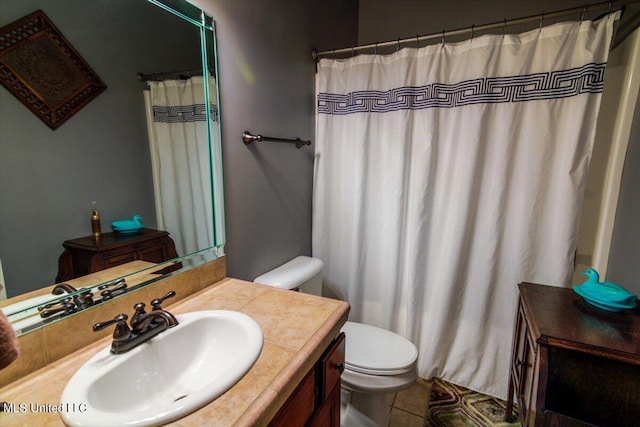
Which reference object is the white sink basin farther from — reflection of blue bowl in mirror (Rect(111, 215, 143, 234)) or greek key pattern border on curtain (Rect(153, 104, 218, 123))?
greek key pattern border on curtain (Rect(153, 104, 218, 123))

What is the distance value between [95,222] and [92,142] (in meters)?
0.22

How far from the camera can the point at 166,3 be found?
3.39 feet

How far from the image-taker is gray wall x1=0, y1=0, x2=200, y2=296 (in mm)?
702

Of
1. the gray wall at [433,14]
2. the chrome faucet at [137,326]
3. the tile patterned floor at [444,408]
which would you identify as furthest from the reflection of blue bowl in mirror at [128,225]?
the gray wall at [433,14]

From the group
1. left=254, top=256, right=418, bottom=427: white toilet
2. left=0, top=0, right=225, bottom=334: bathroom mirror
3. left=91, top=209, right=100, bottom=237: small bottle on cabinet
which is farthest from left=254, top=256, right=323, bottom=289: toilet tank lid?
left=91, top=209, right=100, bottom=237: small bottle on cabinet

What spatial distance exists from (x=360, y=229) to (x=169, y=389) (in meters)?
1.36

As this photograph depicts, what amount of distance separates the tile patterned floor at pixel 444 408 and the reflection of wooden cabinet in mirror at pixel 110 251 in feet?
4.81

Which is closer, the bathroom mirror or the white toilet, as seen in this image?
the bathroom mirror

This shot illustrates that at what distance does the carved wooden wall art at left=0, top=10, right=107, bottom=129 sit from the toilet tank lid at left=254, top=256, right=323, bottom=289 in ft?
3.25

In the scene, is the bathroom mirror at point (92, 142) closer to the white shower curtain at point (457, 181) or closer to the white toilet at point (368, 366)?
the white toilet at point (368, 366)

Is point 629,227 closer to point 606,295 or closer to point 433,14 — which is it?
point 606,295

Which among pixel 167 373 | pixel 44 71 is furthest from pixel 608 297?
pixel 44 71

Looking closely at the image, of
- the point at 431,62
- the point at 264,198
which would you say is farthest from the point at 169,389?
the point at 431,62

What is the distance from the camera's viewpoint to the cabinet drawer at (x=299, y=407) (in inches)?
28.8
